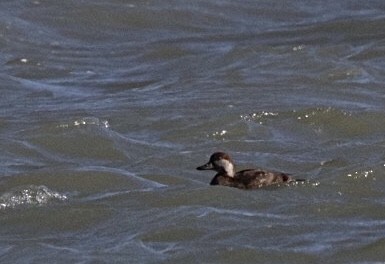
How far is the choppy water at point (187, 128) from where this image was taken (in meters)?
10.9

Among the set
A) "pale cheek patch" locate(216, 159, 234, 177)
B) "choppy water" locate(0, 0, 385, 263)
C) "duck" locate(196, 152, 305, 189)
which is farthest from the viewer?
"pale cheek patch" locate(216, 159, 234, 177)

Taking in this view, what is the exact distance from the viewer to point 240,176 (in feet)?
40.7

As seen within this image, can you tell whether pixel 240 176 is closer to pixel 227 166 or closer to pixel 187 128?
pixel 227 166

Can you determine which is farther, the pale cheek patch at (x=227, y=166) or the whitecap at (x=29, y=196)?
the pale cheek patch at (x=227, y=166)

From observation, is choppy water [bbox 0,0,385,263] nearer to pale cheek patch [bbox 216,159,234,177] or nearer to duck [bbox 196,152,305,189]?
duck [bbox 196,152,305,189]

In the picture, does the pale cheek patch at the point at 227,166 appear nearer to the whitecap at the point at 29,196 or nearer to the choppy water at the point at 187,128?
the choppy water at the point at 187,128

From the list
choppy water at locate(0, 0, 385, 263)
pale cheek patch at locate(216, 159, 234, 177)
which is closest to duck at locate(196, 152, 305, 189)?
pale cheek patch at locate(216, 159, 234, 177)

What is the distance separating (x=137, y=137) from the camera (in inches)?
570

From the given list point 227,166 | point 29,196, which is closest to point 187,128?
point 227,166

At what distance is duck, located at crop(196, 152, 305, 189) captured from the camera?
39.9 ft

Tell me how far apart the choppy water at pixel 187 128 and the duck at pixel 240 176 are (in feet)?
0.46

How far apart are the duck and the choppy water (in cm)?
14

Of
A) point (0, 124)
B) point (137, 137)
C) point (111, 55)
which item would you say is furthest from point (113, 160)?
point (111, 55)

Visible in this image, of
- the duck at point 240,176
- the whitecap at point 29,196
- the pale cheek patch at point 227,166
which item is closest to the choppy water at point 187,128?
the whitecap at point 29,196
